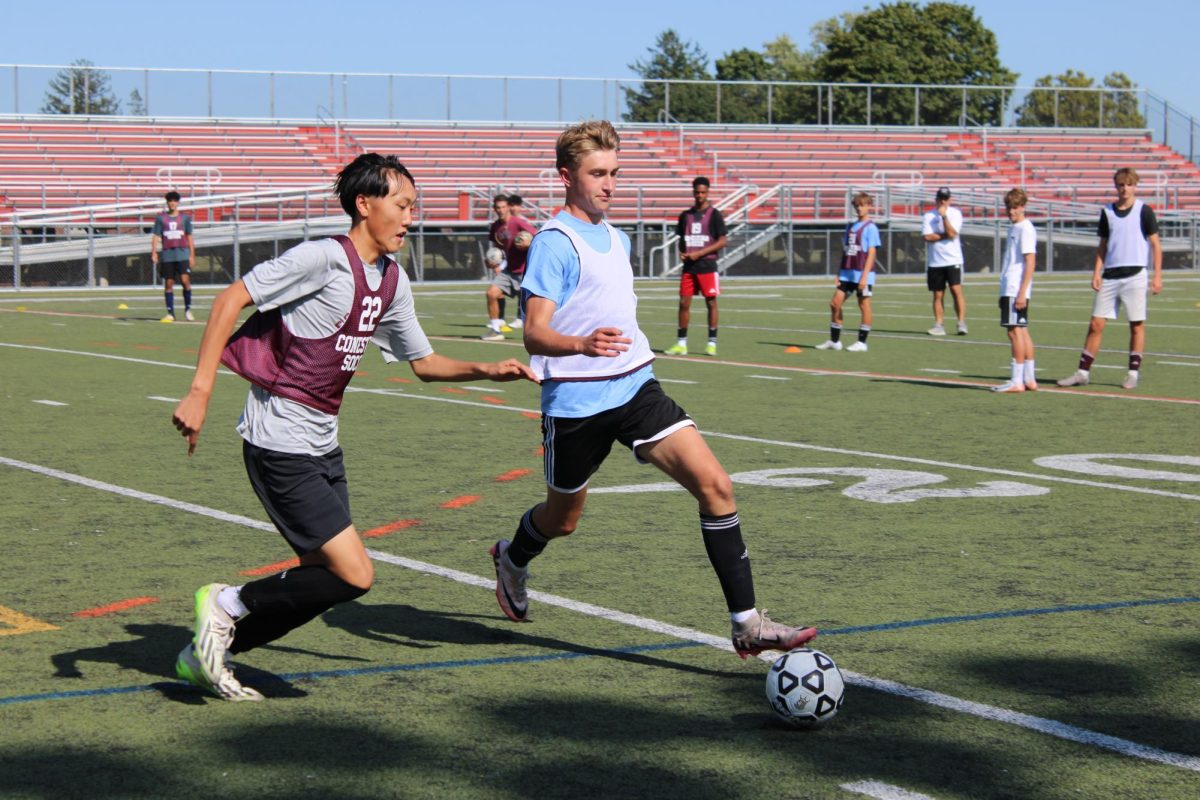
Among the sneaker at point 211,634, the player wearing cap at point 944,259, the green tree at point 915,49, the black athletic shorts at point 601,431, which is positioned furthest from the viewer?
the green tree at point 915,49

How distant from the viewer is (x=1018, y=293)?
14781 millimetres

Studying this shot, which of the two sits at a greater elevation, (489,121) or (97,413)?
(489,121)

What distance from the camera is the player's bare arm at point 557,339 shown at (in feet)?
17.8

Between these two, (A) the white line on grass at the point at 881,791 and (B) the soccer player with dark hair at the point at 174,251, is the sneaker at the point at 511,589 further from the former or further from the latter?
(B) the soccer player with dark hair at the point at 174,251

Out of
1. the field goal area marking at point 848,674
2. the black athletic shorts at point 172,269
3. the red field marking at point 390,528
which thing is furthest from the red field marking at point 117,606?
the black athletic shorts at point 172,269

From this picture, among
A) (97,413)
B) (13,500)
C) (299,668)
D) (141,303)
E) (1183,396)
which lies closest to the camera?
(299,668)

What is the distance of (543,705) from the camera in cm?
517

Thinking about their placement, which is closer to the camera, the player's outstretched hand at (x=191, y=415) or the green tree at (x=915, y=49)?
the player's outstretched hand at (x=191, y=415)

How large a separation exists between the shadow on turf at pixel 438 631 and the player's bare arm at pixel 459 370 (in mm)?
953

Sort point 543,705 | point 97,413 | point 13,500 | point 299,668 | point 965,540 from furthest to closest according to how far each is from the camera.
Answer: point 97,413, point 13,500, point 965,540, point 299,668, point 543,705

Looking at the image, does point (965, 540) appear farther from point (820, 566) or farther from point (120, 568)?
point (120, 568)

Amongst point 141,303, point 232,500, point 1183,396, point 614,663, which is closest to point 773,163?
point 141,303

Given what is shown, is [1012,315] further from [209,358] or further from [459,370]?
[209,358]

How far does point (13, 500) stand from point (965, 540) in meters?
5.03
